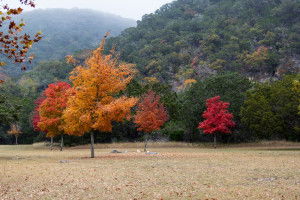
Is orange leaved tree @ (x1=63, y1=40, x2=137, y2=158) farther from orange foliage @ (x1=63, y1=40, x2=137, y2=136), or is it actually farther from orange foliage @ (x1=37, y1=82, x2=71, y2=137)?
orange foliage @ (x1=37, y1=82, x2=71, y2=137)

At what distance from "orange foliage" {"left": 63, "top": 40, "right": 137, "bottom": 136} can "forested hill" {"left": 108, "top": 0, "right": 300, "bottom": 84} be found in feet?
208

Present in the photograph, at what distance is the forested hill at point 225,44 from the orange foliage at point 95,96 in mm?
63252

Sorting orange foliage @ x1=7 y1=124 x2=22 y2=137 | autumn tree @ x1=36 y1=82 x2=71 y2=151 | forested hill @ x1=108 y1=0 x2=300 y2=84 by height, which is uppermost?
forested hill @ x1=108 y1=0 x2=300 y2=84

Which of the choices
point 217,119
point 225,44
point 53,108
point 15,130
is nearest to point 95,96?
point 53,108

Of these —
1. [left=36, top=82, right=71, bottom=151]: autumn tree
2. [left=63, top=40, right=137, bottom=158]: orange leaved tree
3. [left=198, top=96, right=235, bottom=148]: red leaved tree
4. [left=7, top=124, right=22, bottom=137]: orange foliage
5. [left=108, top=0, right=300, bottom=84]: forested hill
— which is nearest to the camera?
[left=63, top=40, right=137, bottom=158]: orange leaved tree

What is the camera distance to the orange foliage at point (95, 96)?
31.2 meters

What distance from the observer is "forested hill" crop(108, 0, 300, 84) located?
91000 millimetres

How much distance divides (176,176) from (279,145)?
37.4 m

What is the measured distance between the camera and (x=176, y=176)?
58.9 ft

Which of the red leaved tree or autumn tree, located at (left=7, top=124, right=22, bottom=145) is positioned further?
autumn tree, located at (left=7, top=124, right=22, bottom=145)

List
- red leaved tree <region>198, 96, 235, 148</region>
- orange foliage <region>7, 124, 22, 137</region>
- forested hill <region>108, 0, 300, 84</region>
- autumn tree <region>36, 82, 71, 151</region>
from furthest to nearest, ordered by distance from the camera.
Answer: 1. forested hill <region>108, 0, 300, 84</region>
2. orange foliage <region>7, 124, 22, 137</region>
3. autumn tree <region>36, 82, 71, 151</region>
4. red leaved tree <region>198, 96, 235, 148</region>

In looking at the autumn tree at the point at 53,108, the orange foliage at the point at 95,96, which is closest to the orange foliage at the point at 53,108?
the autumn tree at the point at 53,108

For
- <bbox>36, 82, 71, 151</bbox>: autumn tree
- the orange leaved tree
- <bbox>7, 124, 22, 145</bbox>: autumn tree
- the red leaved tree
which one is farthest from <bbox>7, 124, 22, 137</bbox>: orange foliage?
the orange leaved tree

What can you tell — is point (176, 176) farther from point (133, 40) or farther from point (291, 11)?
point (133, 40)
